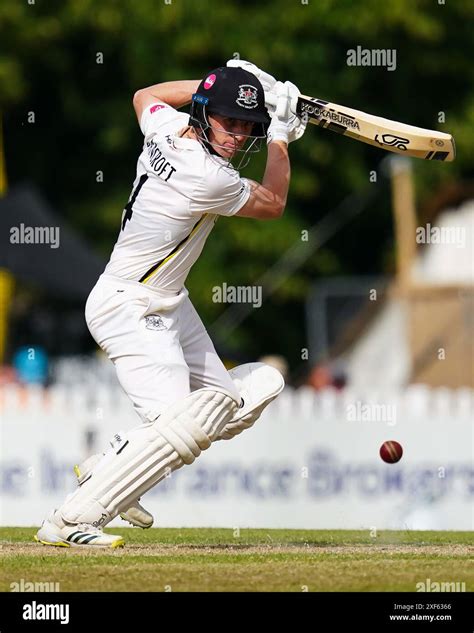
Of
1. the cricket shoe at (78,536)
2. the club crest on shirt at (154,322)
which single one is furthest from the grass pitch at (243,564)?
the club crest on shirt at (154,322)

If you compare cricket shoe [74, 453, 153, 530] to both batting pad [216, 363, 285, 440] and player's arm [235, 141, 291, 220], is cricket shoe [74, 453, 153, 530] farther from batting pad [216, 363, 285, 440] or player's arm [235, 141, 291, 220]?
player's arm [235, 141, 291, 220]

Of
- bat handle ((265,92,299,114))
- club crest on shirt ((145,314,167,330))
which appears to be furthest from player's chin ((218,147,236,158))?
club crest on shirt ((145,314,167,330))

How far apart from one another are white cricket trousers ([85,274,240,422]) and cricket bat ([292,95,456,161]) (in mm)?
1265

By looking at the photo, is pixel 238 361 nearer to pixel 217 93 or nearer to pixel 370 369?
pixel 370 369

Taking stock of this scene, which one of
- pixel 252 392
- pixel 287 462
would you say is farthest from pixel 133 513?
pixel 287 462

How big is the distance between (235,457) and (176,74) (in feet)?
42.6

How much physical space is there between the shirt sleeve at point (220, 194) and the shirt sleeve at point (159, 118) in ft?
1.61

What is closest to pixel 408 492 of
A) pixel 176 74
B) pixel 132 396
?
pixel 132 396

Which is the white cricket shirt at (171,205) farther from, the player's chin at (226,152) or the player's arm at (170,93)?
the player's arm at (170,93)

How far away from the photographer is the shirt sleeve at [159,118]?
25.4 feet

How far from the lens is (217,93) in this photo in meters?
7.39

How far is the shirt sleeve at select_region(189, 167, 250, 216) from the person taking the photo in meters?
7.33

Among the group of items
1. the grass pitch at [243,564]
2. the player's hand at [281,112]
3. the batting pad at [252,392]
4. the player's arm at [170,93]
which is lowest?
the grass pitch at [243,564]
